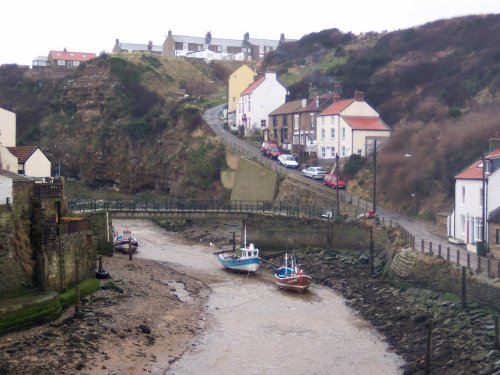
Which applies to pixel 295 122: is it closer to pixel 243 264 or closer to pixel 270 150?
pixel 270 150

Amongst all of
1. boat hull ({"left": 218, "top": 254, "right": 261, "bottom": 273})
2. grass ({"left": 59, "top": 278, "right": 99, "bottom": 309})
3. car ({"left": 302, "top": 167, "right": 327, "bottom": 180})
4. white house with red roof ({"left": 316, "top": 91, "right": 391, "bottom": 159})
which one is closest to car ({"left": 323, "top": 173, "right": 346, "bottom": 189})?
car ({"left": 302, "top": 167, "right": 327, "bottom": 180})

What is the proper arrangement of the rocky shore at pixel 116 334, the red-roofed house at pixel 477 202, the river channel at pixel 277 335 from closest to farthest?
the rocky shore at pixel 116 334
the river channel at pixel 277 335
the red-roofed house at pixel 477 202

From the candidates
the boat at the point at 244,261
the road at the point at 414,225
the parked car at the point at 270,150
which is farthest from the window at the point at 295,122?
the boat at the point at 244,261

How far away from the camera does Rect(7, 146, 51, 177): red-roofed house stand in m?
46.1

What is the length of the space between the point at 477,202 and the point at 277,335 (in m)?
13.3

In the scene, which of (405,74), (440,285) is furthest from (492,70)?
(440,285)

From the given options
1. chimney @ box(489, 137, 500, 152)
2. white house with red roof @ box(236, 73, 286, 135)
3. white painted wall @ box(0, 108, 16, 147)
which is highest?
white house with red roof @ box(236, 73, 286, 135)

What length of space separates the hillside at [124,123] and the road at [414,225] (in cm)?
275

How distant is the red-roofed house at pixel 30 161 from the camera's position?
151 feet

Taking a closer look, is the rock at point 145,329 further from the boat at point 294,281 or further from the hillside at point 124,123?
the hillside at point 124,123

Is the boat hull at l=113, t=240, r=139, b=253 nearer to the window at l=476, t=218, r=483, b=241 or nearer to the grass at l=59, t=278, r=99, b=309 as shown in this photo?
the grass at l=59, t=278, r=99, b=309

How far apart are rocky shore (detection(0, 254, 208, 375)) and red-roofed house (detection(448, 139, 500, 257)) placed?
13.9m

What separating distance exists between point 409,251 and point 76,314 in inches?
640

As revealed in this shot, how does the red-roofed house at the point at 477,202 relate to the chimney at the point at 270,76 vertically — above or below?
below
